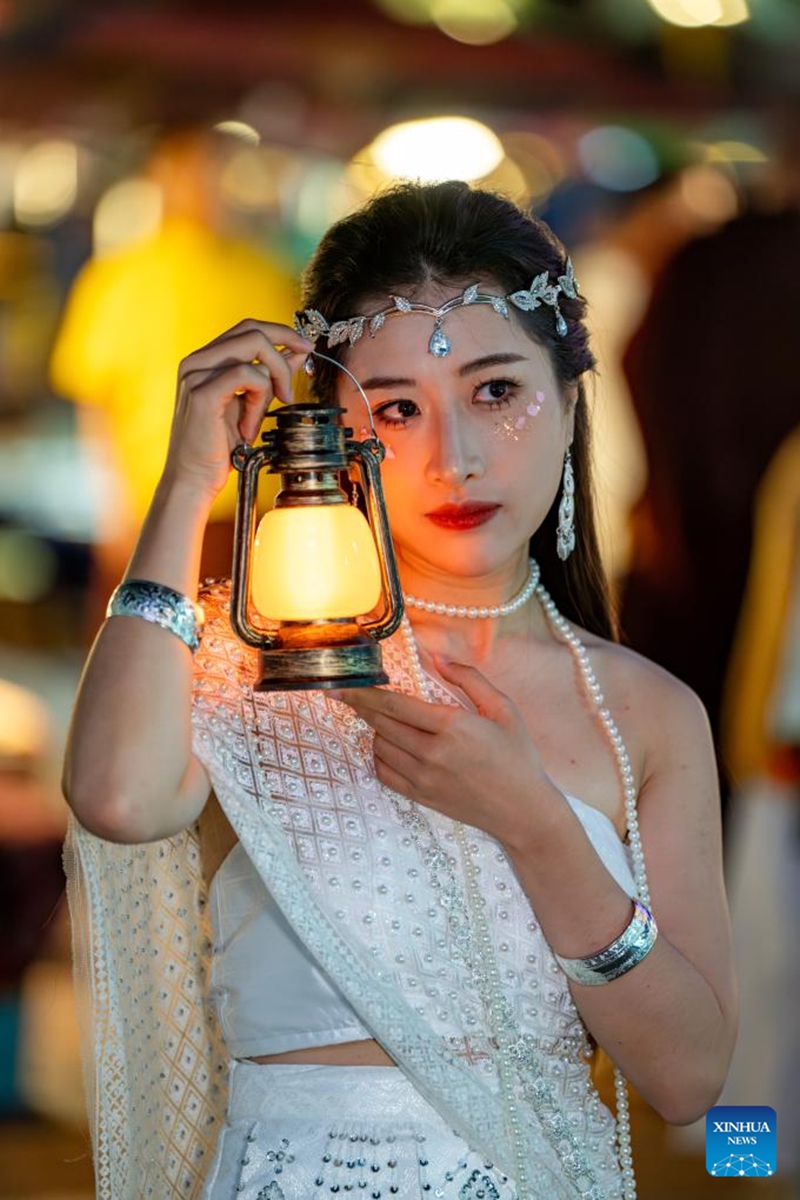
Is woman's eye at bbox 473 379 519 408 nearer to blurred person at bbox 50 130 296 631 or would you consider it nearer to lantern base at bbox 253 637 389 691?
lantern base at bbox 253 637 389 691

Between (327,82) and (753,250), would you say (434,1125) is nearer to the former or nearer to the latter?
(753,250)

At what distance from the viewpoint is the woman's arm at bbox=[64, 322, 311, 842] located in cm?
178

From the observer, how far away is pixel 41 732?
18.0ft

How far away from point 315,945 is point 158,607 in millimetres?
419

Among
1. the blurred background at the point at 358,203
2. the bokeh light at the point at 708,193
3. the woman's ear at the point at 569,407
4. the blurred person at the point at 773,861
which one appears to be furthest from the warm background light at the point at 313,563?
the bokeh light at the point at 708,193

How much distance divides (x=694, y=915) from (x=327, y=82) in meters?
5.91

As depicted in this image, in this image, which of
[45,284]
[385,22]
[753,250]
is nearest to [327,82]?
[385,22]

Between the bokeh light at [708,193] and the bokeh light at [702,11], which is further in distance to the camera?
the bokeh light at [702,11]

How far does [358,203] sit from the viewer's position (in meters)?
2.39

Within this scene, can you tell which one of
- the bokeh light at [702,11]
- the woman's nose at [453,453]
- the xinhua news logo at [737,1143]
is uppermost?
the bokeh light at [702,11]

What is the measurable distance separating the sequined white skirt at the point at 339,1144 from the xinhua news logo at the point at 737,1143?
0.50 meters

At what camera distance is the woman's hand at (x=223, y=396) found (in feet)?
6.15

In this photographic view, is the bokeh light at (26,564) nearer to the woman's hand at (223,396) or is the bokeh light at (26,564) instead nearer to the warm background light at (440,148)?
the warm background light at (440,148)

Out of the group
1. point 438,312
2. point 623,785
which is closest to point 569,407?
point 438,312
